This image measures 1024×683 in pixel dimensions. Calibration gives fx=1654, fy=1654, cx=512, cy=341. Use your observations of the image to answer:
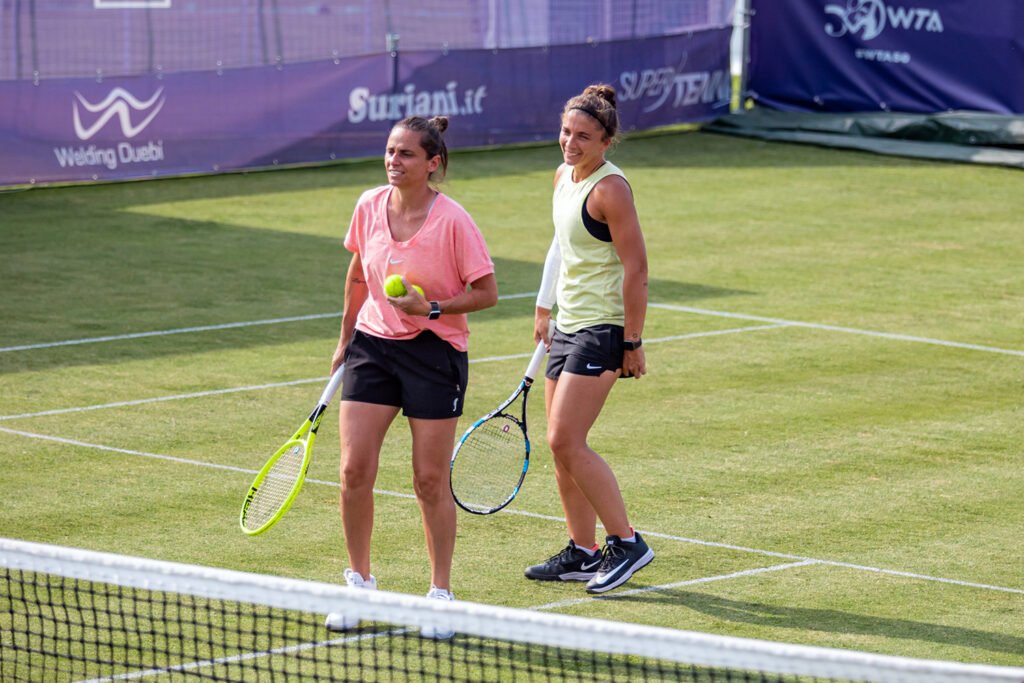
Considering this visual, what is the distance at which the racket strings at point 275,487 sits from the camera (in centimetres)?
753

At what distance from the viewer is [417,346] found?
7.34 m

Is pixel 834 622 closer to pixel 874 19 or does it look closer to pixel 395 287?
pixel 395 287

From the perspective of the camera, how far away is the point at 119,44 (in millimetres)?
23406

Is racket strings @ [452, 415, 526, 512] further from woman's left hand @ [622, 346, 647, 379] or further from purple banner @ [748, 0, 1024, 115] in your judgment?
purple banner @ [748, 0, 1024, 115]

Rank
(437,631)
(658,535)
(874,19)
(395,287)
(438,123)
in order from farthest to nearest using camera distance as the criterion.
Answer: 1. (874,19)
2. (658,535)
3. (438,123)
4. (437,631)
5. (395,287)

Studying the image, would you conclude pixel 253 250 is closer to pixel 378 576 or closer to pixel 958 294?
pixel 958 294

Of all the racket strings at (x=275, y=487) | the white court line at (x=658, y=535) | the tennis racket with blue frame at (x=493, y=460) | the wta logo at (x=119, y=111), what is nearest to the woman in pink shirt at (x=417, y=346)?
the racket strings at (x=275, y=487)

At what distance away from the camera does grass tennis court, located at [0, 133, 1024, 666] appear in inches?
325

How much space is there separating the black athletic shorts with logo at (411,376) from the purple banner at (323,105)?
15.2 meters

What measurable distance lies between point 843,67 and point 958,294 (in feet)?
40.5

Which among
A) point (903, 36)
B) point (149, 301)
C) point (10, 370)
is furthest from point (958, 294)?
point (903, 36)

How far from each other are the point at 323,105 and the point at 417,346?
17.2 metres

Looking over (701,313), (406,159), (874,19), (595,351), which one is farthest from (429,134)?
(874,19)

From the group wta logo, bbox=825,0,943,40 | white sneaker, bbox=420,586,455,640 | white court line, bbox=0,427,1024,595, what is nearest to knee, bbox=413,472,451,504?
white sneaker, bbox=420,586,455,640
